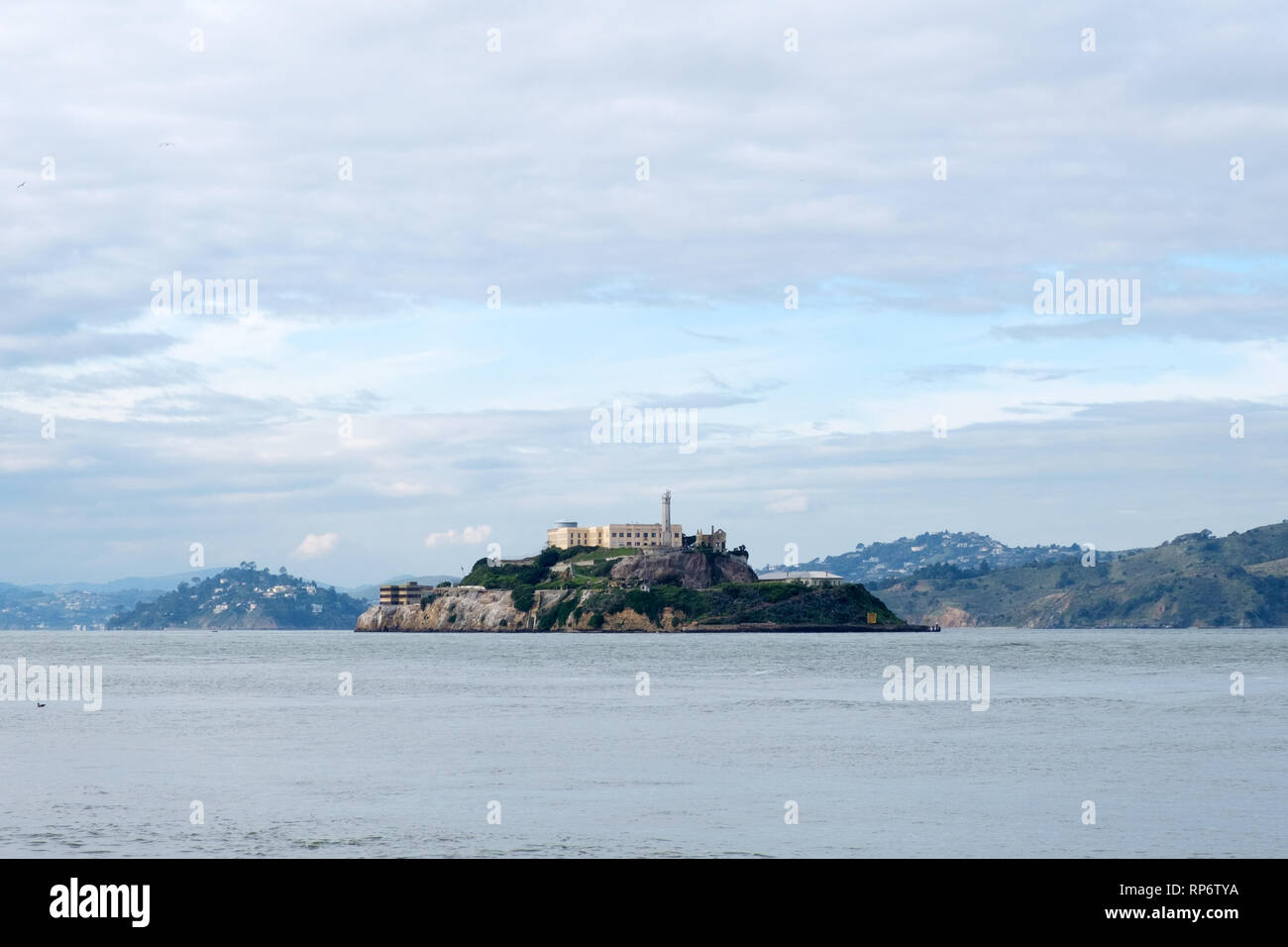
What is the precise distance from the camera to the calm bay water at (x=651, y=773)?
3534cm

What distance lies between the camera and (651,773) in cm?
4900

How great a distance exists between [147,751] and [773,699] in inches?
1681

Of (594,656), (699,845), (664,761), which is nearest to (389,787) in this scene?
(664,761)

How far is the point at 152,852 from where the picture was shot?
33281 mm

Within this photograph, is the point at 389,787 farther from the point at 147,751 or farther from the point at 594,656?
the point at 594,656

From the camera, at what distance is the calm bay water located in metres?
35.3

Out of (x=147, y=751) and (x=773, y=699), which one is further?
(x=773, y=699)

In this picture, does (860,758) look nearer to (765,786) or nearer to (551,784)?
(765,786)

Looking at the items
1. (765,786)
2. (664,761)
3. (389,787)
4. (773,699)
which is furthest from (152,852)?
(773,699)
